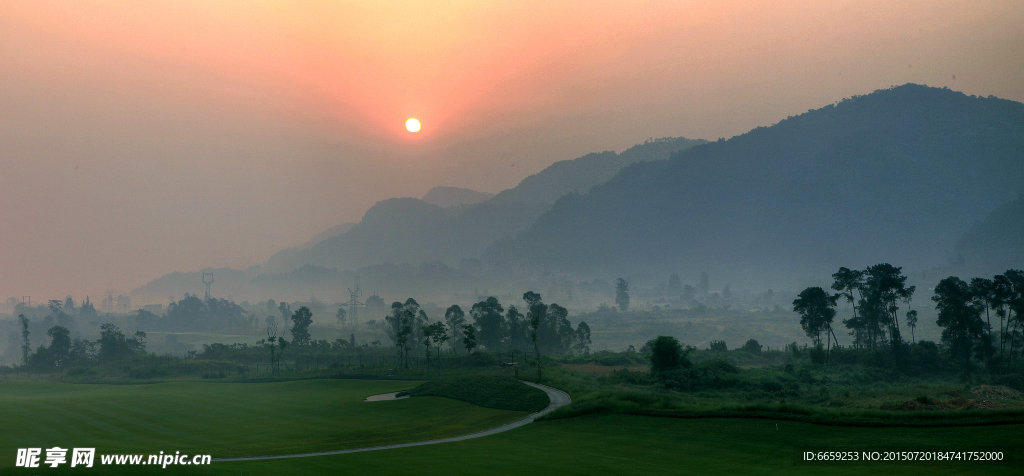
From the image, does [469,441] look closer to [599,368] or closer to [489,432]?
[489,432]

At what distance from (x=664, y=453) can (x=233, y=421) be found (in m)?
46.0

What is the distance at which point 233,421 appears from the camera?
66.2m

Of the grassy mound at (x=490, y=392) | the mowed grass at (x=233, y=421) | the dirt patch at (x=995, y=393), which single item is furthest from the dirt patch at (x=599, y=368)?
the dirt patch at (x=995, y=393)

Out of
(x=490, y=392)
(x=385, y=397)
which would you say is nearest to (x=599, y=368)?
(x=490, y=392)

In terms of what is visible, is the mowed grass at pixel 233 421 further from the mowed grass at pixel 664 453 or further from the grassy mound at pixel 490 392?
the mowed grass at pixel 664 453

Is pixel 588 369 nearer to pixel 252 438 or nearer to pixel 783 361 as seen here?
pixel 783 361

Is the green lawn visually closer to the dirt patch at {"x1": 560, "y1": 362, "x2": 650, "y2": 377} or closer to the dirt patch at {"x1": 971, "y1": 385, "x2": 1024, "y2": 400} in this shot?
the dirt patch at {"x1": 971, "y1": 385, "x2": 1024, "y2": 400}

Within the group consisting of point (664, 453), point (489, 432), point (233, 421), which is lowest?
point (233, 421)

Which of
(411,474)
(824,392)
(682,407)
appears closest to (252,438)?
(411,474)

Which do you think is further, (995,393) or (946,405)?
(995,393)

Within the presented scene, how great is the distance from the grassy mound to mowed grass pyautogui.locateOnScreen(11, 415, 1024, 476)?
1872cm

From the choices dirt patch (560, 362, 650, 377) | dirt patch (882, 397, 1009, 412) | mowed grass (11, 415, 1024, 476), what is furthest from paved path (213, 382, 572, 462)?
dirt patch (882, 397, 1009, 412)

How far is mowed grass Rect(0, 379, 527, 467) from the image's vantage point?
5175 cm

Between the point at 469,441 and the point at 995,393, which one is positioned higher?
the point at 995,393
